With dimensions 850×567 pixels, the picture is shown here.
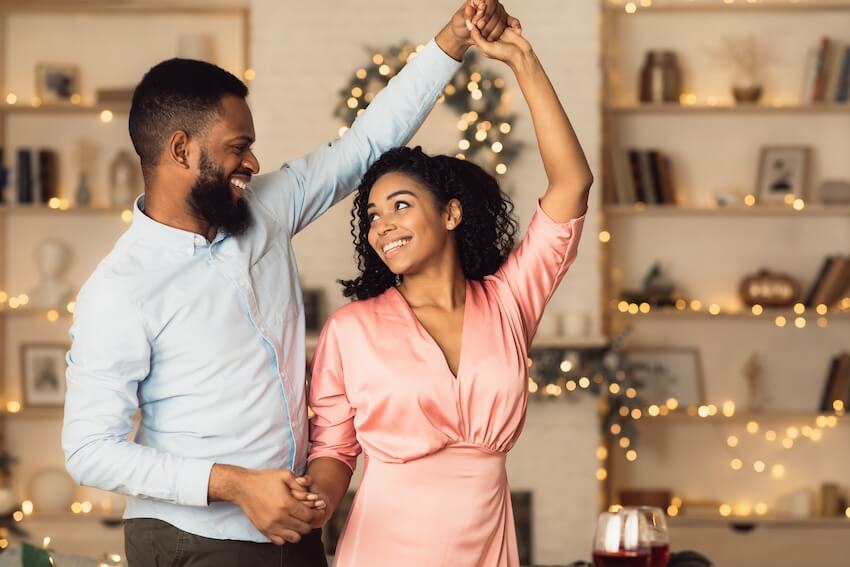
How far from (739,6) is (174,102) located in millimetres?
3843

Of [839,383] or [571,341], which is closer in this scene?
[571,341]

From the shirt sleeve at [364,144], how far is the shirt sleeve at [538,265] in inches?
16.3

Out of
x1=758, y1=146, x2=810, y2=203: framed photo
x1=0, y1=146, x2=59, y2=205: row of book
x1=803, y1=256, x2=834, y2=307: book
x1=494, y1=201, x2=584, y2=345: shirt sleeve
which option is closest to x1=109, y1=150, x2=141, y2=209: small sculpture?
x1=0, y1=146, x2=59, y2=205: row of book

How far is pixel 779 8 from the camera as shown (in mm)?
5246

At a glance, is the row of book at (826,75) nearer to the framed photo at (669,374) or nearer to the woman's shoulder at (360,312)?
the framed photo at (669,374)

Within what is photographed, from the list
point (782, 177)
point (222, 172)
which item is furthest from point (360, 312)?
point (782, 177)

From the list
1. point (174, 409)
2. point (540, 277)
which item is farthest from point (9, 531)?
point (540, 277)

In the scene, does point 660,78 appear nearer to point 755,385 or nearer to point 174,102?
point 755,385

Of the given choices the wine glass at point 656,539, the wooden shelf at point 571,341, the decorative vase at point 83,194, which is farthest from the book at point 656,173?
the wine glass at point 656,539

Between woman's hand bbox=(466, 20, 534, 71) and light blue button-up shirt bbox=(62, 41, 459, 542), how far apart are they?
1.80 feet

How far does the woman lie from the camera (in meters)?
1.85

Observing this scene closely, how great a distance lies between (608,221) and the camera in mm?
5344

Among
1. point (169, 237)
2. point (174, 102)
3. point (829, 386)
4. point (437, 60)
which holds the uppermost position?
point (437, 60)

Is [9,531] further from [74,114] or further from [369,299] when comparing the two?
[74,114]
